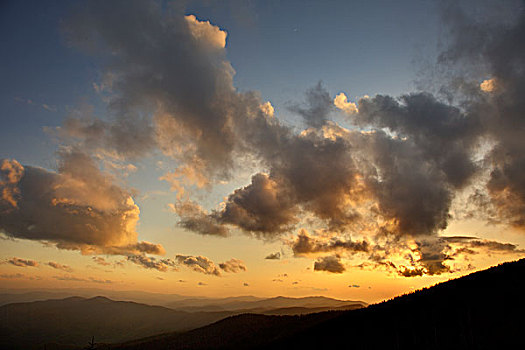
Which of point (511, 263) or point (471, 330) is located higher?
point (511, 263)

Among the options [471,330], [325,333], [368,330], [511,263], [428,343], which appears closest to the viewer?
[471,330]

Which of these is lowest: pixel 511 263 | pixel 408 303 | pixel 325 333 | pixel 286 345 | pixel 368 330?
pixel 286 345

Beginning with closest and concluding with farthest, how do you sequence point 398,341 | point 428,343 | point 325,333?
point 428,343 < point 398,341 < point 325,333

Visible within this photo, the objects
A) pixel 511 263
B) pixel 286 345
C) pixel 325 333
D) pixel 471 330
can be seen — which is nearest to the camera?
→ pixel 471 330

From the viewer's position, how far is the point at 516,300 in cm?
5950

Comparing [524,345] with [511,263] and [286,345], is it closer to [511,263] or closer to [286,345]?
[511,263]

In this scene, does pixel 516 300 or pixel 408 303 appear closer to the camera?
pixel 516 300

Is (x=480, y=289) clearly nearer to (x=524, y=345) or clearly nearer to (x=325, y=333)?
(x=524, y=345)

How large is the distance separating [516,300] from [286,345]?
10701cm

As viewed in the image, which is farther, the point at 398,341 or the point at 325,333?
the point at 325,333

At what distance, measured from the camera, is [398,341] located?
251ft

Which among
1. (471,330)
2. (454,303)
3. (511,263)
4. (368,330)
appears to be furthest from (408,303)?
(471,330)

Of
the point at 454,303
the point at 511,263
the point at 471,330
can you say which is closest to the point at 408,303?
the point at 454,303

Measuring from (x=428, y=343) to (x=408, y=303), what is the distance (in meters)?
36.2
